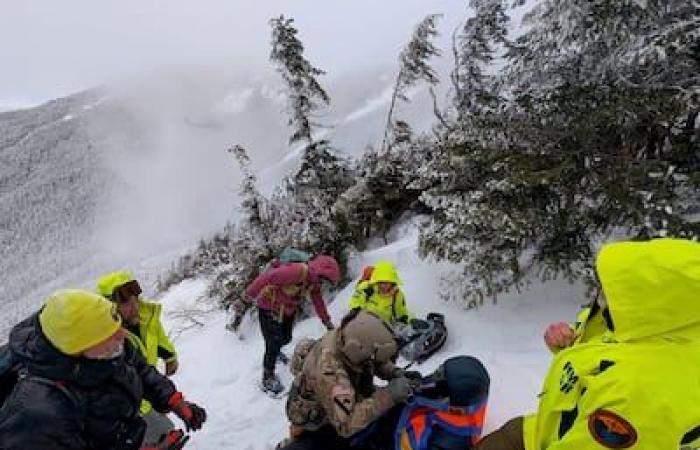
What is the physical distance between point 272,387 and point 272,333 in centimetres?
64

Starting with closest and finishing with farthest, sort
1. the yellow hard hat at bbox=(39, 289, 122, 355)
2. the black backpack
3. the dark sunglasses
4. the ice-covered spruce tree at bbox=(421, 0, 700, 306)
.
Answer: the yellow hard hat at bbox=(39, 289, 122, 355), the black backpack, the dark sunglasses, the ice-covered spruce tree at bbox=(421, 0, 700, 306)

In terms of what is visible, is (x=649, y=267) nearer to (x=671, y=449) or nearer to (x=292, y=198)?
(x=671, y=449)

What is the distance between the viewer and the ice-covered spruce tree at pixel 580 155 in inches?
226

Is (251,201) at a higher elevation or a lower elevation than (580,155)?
lower

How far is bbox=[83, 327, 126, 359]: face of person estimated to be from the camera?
3.46 metres

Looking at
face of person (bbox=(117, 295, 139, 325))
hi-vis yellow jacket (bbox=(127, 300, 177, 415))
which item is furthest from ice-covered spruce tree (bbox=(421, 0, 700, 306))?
face of person (bbox=(117, 295, 139, 325))

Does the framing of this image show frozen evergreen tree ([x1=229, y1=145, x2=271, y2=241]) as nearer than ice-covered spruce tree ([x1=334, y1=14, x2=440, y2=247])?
Result: No

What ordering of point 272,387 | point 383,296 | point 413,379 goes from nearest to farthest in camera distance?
point 413,379 → point 383,296 → point 272,387

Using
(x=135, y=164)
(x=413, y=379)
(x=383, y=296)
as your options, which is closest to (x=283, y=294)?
(x=383, y=296)

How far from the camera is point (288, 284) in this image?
6.87 metres

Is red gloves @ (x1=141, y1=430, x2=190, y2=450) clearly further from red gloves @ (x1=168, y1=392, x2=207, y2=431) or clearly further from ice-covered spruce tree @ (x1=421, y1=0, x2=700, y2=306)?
ice-covered spruce tree @ (x1=421, y1=0, x2=700, y2=306)

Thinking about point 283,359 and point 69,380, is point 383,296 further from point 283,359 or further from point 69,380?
point 69,380

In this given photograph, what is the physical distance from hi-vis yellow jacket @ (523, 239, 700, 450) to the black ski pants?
15.7 ft

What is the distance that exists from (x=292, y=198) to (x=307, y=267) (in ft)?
25.5
